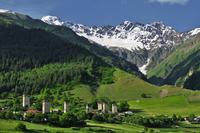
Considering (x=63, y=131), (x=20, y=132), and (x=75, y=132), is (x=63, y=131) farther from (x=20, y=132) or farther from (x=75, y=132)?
(x=20, y=132)

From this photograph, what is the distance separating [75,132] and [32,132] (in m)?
17.0

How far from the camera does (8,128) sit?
191875 mm

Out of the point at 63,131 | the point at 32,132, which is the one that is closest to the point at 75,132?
the point at 63,131

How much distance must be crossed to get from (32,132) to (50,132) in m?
6.28

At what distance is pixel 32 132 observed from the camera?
619ft

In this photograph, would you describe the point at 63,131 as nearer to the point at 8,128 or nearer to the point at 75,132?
the point at 75,132

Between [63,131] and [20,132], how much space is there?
18201 millimetres

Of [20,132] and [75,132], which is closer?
[20,132]

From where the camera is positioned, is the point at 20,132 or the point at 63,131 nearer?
the point at 20,132

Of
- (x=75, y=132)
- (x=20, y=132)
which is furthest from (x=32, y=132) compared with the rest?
(x=75, y=132)

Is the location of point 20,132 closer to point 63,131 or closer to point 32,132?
point 32,132

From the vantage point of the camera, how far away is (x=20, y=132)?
185 m

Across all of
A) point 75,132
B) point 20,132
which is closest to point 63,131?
point 75,132

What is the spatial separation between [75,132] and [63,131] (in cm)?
424
